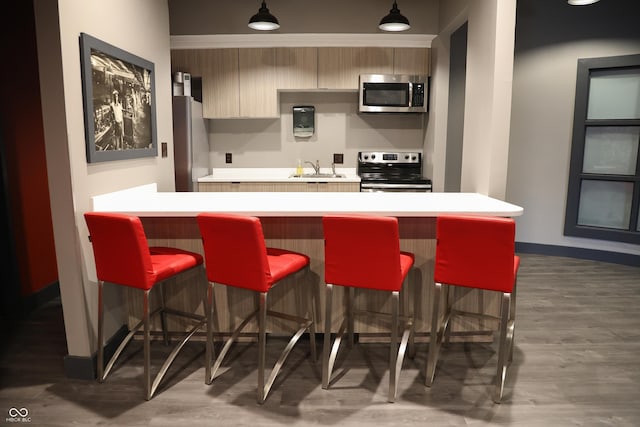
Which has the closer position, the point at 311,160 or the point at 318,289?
the point at 318,289

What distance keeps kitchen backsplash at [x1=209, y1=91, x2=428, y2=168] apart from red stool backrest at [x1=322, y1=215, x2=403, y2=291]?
3.23m

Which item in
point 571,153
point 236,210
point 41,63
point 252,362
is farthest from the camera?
point 571,153

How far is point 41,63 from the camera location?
224cm

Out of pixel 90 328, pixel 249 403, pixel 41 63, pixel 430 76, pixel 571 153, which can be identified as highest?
pixel 430 76

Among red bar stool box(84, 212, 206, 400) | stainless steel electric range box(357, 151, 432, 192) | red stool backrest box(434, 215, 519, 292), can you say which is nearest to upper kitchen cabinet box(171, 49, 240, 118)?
stainless steel electric range box(357, 151, 432, 192)

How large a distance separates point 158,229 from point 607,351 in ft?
9.23

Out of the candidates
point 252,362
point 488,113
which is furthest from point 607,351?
point 252,362

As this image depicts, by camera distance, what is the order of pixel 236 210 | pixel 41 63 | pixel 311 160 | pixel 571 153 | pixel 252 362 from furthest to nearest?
pixel 311 160 < pixel 571 153 < pixel 252 362 < pixel 236 210 < pixel 41 63

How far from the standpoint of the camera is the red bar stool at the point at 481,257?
218 cm

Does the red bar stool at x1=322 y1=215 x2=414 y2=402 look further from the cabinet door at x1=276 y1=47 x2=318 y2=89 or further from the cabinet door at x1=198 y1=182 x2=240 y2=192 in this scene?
the cabinet door at x1=276 y1=47 x2=318 y2=89

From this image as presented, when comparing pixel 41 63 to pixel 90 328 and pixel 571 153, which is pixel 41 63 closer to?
pixel 90 328

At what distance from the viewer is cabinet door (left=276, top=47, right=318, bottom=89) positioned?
4.96m

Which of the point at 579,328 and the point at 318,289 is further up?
the point at 318,289

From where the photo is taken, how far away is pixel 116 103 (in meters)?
2.79
